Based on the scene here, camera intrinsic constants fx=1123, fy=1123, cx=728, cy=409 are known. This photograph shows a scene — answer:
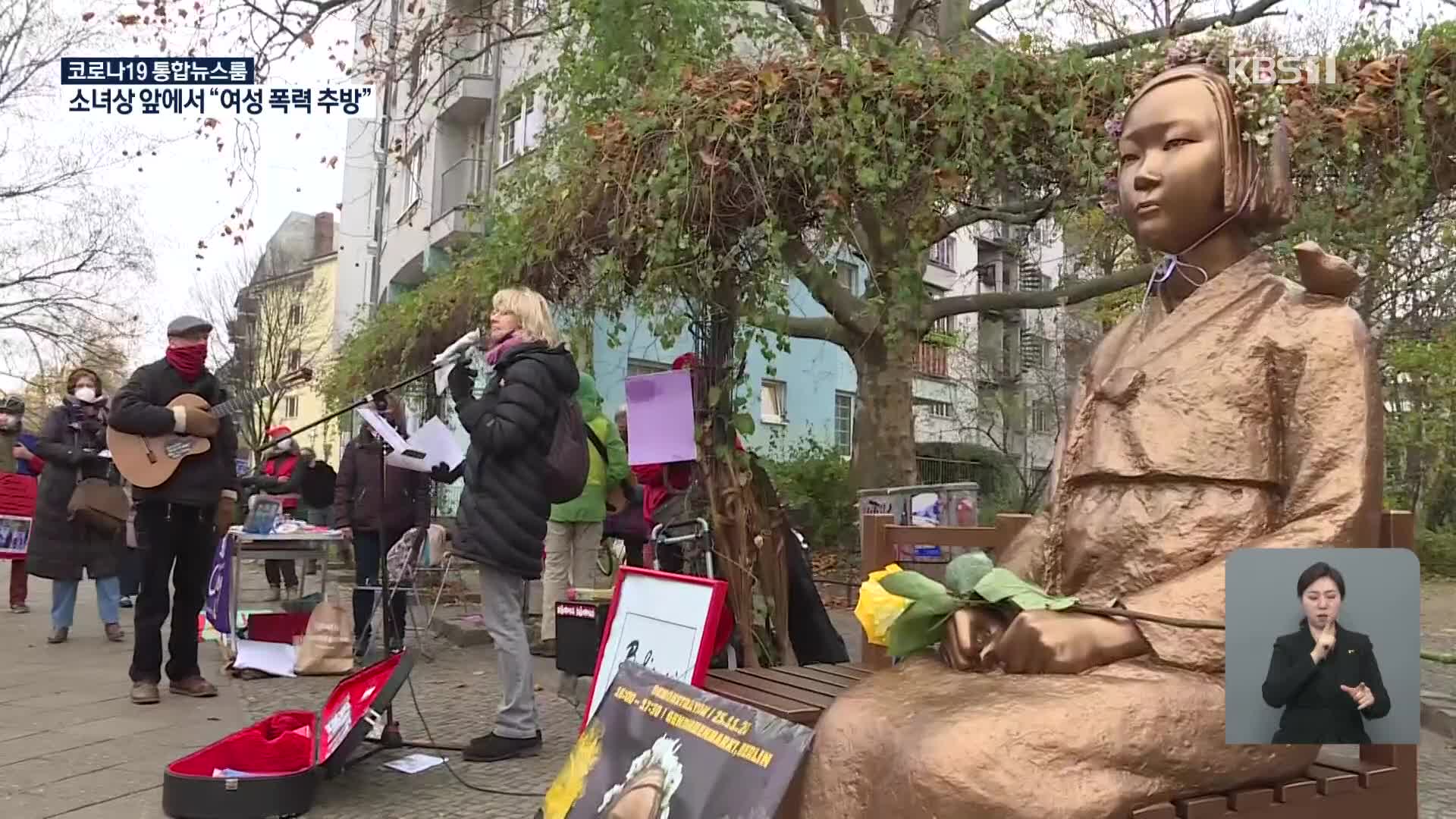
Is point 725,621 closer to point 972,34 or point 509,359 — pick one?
point 509,359

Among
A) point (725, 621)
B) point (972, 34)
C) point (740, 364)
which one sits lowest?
point (725, 621)

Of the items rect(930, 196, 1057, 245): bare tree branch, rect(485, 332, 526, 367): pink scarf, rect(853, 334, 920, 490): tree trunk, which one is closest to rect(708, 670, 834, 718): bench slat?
rect(485, 332, 526, 367): pink scarf

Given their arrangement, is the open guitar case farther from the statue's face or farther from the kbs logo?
the kbs logo

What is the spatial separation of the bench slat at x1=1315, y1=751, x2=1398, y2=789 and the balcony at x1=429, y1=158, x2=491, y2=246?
17459 millimetres

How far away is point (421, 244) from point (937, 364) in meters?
11.2

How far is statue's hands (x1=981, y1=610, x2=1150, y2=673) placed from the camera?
2.00 metres

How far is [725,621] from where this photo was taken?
5008 mm

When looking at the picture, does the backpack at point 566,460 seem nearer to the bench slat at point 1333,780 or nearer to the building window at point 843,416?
the bench slat at point 1333,780

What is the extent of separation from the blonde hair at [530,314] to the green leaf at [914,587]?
254cm

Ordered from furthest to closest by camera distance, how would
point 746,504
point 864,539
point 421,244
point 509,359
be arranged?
point 421,244 → point 746,504 → point 509,359 → point 864,539

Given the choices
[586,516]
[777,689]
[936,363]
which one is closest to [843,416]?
[936,363]

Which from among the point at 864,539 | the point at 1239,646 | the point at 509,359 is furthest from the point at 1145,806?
the point at 509,359

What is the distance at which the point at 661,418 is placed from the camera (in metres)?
5.66

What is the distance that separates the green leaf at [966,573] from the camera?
222 centimetres
